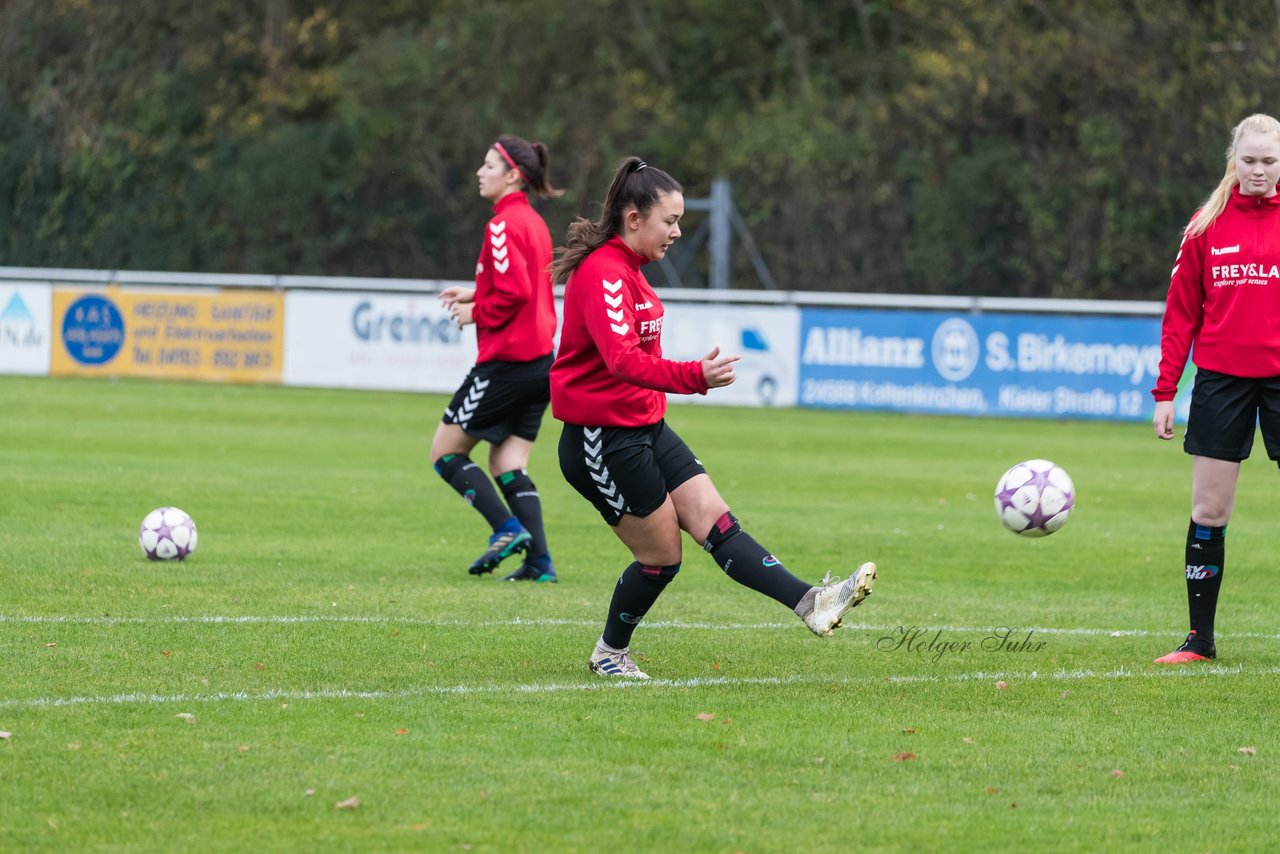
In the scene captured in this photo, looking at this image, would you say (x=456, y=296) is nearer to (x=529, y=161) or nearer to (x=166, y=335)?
(x=529, y=161)

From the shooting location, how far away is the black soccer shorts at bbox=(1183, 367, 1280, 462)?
7.53 meters

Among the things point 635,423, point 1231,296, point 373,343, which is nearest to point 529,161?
point 635,423

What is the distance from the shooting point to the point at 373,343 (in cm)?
2709

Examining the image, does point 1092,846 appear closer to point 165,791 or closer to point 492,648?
point 165,791

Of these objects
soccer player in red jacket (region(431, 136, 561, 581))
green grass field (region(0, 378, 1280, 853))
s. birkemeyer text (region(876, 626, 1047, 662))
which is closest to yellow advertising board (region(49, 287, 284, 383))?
green grass field (region(0, 378, 1280, 853))

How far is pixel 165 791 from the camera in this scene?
5406mm

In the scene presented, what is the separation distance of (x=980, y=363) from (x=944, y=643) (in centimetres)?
1631

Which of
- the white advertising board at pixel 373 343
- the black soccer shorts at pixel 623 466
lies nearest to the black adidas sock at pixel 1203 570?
the black soccer shorts at pixel 623 466

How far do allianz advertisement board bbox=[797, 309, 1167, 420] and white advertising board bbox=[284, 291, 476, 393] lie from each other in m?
4.88

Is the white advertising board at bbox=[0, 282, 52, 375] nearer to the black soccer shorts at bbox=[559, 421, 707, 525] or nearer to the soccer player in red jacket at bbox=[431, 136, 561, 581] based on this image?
the soccer player in red jacket at bbox=[431, 136, 561, 581]

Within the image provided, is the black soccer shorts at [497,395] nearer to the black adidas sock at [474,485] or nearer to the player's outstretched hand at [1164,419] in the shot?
the black adidas sock at [474,485]

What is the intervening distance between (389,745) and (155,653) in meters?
1.95

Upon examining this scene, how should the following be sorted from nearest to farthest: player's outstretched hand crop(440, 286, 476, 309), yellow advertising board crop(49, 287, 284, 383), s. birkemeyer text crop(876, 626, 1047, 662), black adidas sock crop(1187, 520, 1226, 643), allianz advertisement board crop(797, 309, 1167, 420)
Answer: black adidas sock crop(1187, 520, 1226, 643), s. birkemeyer text crop(876, 626, 1047, 662), player's outstretched hand crop(440, 286, 476, 309), allianz advertisement board crop(797, 309, 1167, 420), yellow advertising board crop(49, 287, 284, 383)

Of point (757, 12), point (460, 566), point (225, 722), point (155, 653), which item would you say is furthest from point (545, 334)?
point (757, 12)
